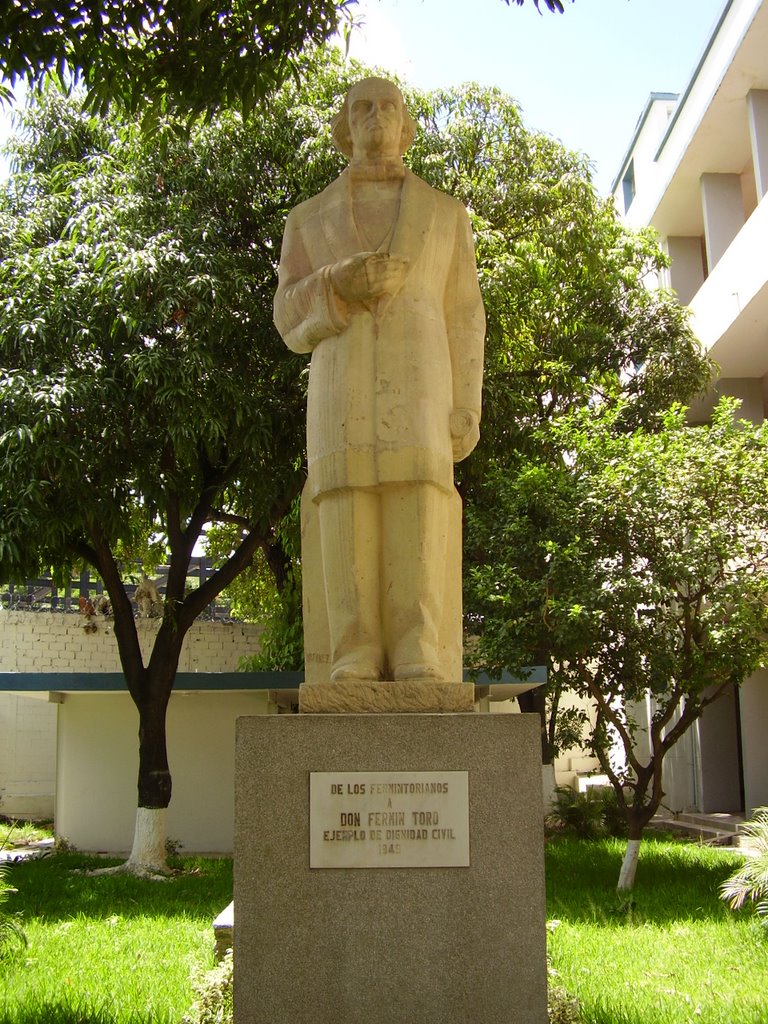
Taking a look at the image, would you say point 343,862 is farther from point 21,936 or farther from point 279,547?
point 279,547

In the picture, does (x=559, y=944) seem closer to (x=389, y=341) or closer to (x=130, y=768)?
(x=389, y=341)

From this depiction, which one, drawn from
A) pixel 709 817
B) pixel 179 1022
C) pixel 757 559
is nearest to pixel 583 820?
pixel 709 817

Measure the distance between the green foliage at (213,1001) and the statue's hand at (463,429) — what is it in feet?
8.64

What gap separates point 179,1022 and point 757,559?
8124mm

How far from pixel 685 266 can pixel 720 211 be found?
A: 2.68m

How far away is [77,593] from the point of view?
2153cm

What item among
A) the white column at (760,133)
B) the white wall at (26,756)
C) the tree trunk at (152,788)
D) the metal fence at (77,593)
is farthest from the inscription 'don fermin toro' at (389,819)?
the white wall at (26,756)

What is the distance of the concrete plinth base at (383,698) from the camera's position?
4.21 meters

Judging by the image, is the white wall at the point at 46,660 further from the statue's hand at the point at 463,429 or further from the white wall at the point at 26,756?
the statue's hand at the point at 463,429

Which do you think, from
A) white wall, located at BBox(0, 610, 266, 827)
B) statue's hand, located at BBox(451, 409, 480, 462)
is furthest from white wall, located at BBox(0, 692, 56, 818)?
statue's hand, located at BBox(451, 409, 480, 462)

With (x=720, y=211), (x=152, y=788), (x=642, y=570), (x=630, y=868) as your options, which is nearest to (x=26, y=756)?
(x=152, y=788)

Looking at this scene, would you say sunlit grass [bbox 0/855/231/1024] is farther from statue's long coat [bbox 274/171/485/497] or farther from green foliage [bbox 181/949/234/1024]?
statue's long coat [bbox 274/171/485/497]

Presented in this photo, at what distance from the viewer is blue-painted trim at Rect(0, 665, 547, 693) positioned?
14766 mm

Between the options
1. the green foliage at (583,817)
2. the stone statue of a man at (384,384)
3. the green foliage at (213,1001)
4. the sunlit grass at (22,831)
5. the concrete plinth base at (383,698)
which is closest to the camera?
the concrete plinth base at (383,698)
